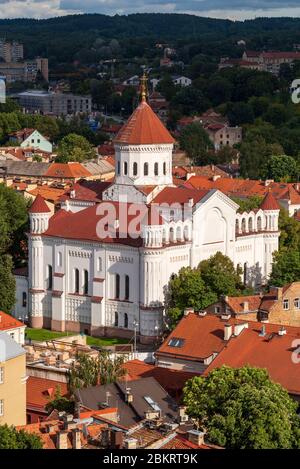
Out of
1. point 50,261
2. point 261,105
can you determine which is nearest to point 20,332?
point 50,261

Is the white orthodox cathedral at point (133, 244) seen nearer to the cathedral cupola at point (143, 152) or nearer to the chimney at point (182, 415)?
the cathedral cupola at point (143, 152)

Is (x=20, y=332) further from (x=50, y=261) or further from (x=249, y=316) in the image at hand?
(x=50, y=261)

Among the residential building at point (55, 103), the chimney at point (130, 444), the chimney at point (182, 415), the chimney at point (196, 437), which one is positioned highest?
the chimney at point (130, 444)

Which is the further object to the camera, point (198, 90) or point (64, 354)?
point (198, 90)

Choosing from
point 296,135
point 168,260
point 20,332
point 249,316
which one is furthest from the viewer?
point 296,135

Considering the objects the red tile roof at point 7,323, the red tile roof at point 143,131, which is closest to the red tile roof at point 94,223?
the red tile roof at point 143,131

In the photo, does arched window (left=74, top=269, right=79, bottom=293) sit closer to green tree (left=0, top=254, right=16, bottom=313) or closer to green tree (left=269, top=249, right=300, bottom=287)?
green tree (left=0, top=254, right=16, bottom=313)

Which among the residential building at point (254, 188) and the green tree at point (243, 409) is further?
the residential building at point (254, 188)
